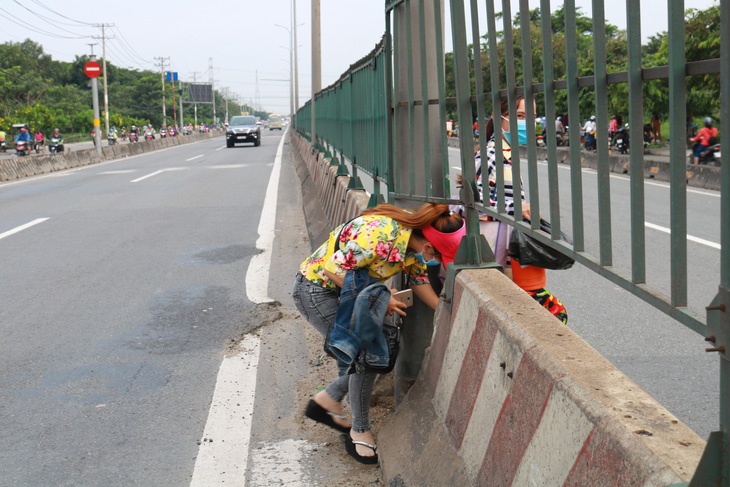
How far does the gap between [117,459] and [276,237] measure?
22.1 feet

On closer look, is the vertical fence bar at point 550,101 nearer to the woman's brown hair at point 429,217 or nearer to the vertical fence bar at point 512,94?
the vertical fence bar at point 512,94

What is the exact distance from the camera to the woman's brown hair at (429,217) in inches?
140

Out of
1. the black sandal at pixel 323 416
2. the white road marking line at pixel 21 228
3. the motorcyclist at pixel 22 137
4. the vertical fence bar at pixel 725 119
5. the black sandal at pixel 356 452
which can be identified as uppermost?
the motorcyclist at pixel 22 137

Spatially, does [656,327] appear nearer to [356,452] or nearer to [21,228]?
[356,452]

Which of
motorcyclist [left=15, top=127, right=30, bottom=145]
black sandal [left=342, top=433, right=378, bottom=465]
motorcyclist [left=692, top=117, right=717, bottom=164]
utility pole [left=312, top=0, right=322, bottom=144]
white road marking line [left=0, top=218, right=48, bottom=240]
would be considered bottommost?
black sandal [left=342, top=433, right=378, bottom=465]

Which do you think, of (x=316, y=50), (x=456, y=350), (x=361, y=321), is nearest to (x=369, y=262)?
(x=361, y=321)

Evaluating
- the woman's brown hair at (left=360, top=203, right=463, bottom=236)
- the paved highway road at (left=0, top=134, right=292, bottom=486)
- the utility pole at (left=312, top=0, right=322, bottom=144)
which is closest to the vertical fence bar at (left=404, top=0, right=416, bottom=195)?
the woman's brown hair at (left=360, top=203, right=463, bottom=236)

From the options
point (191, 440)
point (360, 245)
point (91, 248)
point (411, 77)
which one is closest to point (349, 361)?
point (360, 245)

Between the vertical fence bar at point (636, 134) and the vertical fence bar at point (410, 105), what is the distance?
2401 millimetres

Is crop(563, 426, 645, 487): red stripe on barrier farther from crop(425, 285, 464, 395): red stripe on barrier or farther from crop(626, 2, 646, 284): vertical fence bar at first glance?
crop(425, 285, 464, 395): red stripe on barrier

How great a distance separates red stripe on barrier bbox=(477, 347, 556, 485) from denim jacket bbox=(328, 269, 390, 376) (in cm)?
114

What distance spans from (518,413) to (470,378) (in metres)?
0.50

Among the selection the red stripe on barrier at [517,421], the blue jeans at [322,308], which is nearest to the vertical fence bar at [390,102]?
the blue jeans at [322,308]

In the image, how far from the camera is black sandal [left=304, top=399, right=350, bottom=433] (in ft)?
12.8
